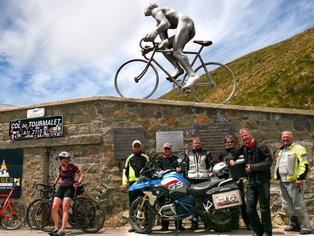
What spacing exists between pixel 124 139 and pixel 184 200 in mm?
2550

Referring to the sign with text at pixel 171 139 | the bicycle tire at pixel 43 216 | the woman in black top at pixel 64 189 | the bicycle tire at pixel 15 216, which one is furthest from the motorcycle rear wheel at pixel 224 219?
the bicycle tire at pixel 15 216

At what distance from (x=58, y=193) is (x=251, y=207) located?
3658 millimetres

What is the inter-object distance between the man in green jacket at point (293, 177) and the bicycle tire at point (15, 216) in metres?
5.90

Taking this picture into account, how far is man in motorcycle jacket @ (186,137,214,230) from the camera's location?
670 centimetres

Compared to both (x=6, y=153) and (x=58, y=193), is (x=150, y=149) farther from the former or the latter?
(x=6, y=153)

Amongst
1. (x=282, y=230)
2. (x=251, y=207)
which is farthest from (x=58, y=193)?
(x=282, y=230)

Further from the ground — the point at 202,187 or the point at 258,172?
the point at 258,172

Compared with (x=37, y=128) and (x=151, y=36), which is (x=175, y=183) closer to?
(x=151, y=36)

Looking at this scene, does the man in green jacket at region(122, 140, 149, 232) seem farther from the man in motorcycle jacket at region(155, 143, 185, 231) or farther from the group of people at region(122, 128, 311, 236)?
the man in motorcycle jacket at region(155, 143, 185, 231)

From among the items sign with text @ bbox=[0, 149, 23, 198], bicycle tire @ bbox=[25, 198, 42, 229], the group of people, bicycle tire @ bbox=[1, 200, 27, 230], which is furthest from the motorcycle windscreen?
sign with text @ bbox=[0, 149, 23, 198]

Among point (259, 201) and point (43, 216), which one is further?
point (43, 216)

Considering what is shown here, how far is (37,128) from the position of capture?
8.84m

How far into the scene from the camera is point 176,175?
625cm

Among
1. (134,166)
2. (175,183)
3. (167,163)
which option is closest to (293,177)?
(175,183)
